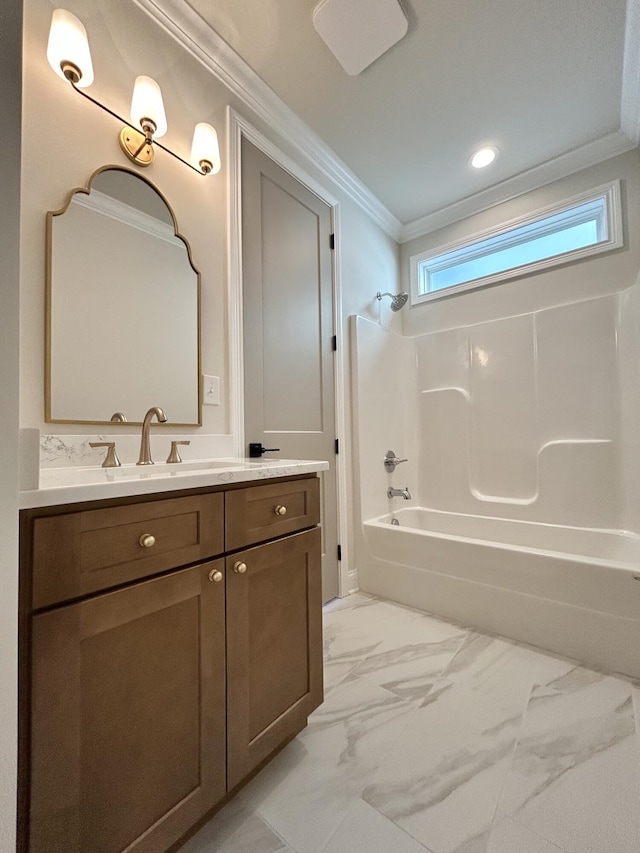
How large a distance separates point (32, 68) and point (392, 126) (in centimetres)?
175

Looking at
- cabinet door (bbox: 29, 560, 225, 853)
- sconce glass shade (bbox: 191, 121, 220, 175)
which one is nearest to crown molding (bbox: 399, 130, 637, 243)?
sconce glass shade (bbox: 191, 121, 220, 175)

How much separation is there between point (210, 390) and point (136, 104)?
1.06 m

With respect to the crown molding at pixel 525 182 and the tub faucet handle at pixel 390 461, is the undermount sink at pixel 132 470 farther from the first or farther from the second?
the crown molding at pixel 525 182

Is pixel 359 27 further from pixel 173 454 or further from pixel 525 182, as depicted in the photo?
pixel 173 454

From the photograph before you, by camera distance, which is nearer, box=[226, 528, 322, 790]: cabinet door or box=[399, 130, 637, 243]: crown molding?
box=[226, 528, 322, 790]: cabinet door

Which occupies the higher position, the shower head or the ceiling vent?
the ceiling vent

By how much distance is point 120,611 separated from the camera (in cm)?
72

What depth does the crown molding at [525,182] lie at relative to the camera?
221 cm

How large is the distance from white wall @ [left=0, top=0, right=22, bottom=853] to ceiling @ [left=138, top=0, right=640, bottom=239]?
1.42 metres

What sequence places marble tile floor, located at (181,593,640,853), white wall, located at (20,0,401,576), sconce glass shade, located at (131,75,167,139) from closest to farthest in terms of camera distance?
marble tile floor, located at (181,593,640,853)
white wall, located at (20,0,401,576)
sconce glass shade, located at (131,75,167,139)

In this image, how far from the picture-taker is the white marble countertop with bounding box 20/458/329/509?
632mm

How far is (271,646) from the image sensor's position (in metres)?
1.04

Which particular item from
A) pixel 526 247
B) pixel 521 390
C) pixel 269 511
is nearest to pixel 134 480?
pixel 269 511

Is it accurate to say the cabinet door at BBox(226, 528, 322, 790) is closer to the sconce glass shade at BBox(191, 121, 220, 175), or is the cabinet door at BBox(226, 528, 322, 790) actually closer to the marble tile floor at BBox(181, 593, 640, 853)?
the marble tile floor at BBox(181, 593, 640, 853)
